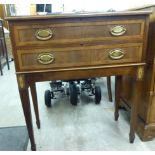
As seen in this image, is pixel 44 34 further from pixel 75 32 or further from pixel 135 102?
pixel 135 102

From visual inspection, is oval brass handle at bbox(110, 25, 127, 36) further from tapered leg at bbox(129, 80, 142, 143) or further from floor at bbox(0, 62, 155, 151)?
floor at bbox(0, 62, 155, 151)

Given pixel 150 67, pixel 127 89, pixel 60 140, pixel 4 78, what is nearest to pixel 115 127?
pixel 127 89

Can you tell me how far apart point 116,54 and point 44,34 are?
348 mm

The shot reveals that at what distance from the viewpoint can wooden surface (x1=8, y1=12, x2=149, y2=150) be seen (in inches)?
31.7

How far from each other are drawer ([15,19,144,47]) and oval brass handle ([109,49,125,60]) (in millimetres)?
57

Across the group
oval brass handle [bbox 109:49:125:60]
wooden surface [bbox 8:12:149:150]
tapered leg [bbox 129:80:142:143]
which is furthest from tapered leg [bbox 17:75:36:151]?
tapered leg [bbox 129:80:142:143]

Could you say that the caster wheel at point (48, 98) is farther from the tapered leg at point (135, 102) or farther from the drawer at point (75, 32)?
the drawer at point (75, 32)

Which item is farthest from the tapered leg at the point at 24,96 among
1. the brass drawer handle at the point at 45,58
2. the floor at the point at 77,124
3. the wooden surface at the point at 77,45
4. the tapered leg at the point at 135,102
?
the tapered leg at the point at 135,102

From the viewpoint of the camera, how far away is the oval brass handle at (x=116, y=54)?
89cm

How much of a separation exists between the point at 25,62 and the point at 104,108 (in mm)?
973

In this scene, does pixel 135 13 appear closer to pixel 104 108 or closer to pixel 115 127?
pixel 115 127

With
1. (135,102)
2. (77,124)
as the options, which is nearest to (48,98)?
(77,124)

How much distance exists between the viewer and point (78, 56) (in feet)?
2.87

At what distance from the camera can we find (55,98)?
1833 millimetres
